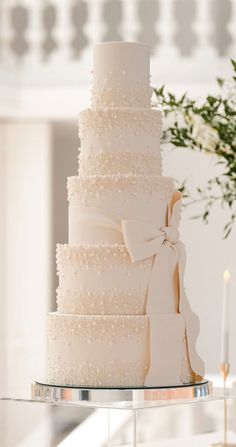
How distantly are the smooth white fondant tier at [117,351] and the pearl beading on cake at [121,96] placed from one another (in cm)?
41

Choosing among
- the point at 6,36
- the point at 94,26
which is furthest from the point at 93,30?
the point at 6,36

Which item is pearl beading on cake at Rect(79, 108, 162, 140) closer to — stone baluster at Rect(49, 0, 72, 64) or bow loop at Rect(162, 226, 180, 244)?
bow loop at Rect(162, 226, 180, 244)

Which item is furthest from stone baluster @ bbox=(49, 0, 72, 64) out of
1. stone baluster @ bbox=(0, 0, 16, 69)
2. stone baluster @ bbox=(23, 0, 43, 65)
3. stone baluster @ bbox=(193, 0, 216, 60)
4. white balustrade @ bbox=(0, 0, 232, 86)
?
stone baluster @ bbox=(193, 0, 216, 60)

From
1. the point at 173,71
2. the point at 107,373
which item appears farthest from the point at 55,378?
the point at 173,71

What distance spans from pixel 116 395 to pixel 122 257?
0.84 feet

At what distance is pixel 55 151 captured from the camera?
341 inches

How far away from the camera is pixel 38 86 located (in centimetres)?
766

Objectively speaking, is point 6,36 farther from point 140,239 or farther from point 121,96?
point 140,239

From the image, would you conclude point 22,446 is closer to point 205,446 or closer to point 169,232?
point 205,446

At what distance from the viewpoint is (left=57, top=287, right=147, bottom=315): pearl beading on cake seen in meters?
2.04

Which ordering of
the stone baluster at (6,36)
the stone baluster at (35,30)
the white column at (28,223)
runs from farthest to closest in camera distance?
the white column at (28,223) < the stone baluster at (35,30) < the stone baluster at (6,36)

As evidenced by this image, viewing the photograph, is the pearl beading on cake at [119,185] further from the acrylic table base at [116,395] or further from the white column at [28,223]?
the white column at [28,223]

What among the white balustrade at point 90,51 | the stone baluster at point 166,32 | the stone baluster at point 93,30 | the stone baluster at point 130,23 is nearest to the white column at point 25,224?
the white balustrade at point 90,51

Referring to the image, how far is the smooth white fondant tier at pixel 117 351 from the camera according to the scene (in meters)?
2.02
